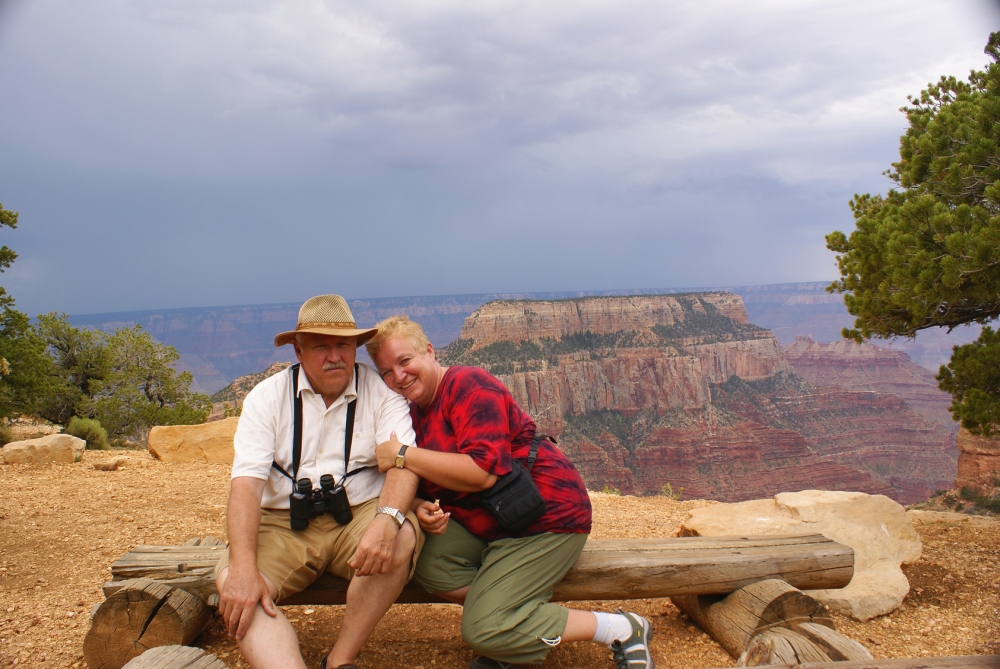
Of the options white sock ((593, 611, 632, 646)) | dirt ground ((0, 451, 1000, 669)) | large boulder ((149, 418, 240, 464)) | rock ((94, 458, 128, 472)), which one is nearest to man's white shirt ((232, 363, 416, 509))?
dirt ground ((0, 451, 1000, 669))

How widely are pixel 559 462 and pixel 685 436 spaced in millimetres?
70424

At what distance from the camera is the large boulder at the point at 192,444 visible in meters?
10.1

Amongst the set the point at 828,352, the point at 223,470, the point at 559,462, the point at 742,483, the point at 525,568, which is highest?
the point at 559,462

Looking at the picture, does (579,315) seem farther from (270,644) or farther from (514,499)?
(270,644)

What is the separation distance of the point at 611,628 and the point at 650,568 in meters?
0.58

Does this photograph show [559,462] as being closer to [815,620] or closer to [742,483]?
[815,620]

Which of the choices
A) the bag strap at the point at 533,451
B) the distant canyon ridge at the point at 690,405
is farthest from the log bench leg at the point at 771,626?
the distant canyon ridge at the point at 690,405

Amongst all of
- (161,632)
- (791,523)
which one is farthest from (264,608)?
(791,523)

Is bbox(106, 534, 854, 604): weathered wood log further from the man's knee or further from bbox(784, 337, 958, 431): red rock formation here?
bbox(784, 337, 958, 431): red rock formation

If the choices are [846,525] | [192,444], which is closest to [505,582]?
[846,525]

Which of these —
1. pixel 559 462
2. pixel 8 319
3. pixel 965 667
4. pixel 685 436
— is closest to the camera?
pixel 965 667

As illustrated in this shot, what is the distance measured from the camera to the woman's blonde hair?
11.6 feet

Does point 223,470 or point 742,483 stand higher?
point 223,470

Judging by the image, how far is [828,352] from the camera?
116m
